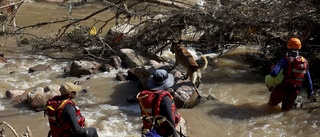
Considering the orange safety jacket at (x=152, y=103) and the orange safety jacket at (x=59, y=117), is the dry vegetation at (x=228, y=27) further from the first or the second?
the orange safety jacket at (x=59, y=117)

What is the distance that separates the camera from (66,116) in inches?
183

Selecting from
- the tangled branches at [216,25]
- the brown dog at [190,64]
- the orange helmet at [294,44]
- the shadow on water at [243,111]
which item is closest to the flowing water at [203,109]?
the shadow on water at [243,111]

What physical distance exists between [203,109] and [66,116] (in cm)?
373

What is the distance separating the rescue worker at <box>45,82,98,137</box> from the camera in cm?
462

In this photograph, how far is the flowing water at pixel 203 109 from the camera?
6.94m

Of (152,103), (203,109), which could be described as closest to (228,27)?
(203,109)

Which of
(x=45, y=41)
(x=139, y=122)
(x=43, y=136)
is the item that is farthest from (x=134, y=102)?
(x=45, y=41)

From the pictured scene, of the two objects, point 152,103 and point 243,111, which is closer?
point 152,103

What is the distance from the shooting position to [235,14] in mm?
9648

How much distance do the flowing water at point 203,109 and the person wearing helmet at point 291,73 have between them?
0.43 meters

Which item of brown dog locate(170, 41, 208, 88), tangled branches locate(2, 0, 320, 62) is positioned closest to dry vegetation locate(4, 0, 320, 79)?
tangled branches locate(2, 0, 320, 62)

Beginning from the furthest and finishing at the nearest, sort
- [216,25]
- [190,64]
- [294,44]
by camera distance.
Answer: [216,25] < [190,64] < [294,44]

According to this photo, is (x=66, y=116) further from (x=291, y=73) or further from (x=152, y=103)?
(x=291, y=73)

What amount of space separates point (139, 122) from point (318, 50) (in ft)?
14.4
